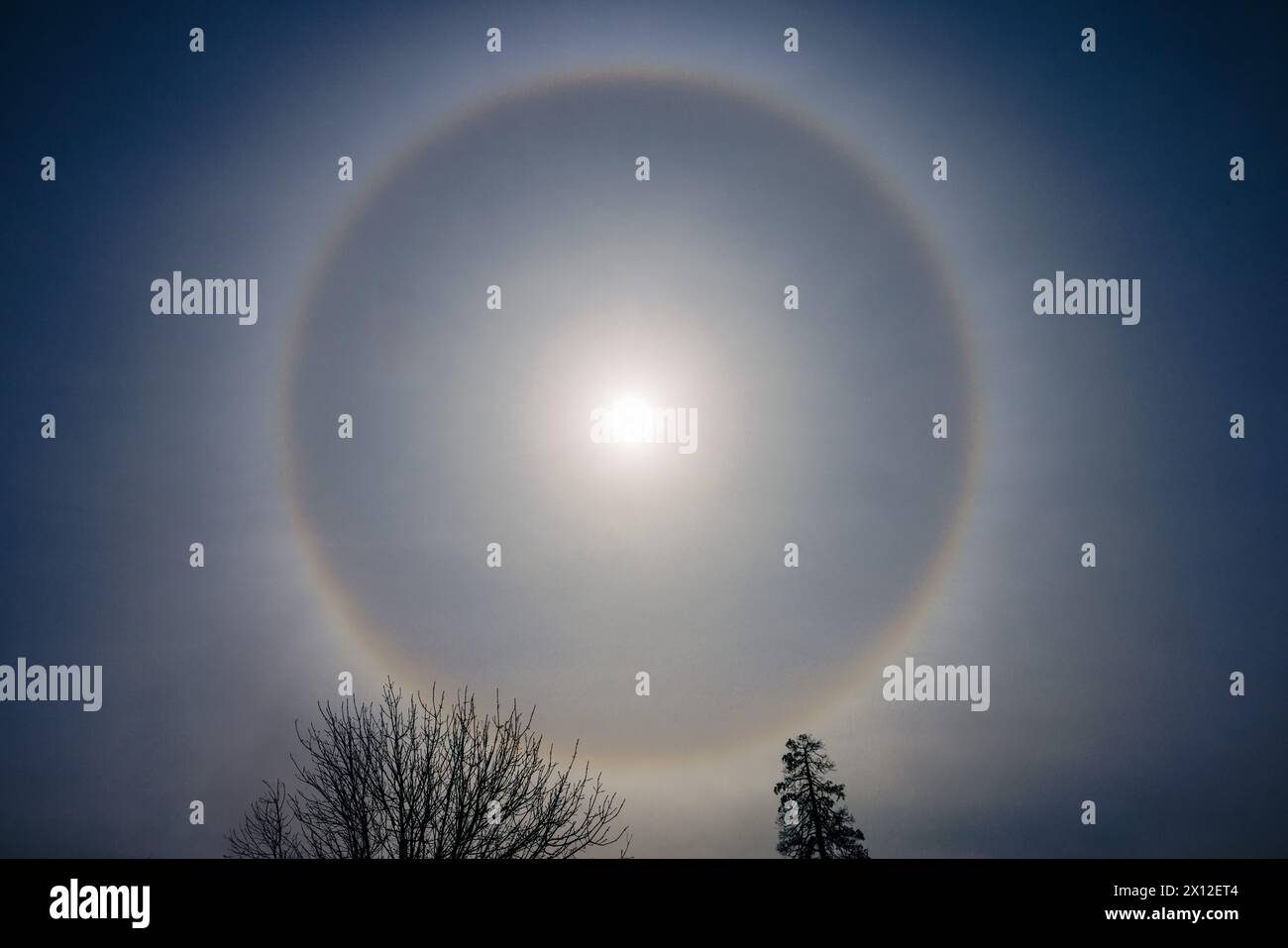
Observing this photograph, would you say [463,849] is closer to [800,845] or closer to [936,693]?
[936,693]

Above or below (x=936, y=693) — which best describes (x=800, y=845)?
below
